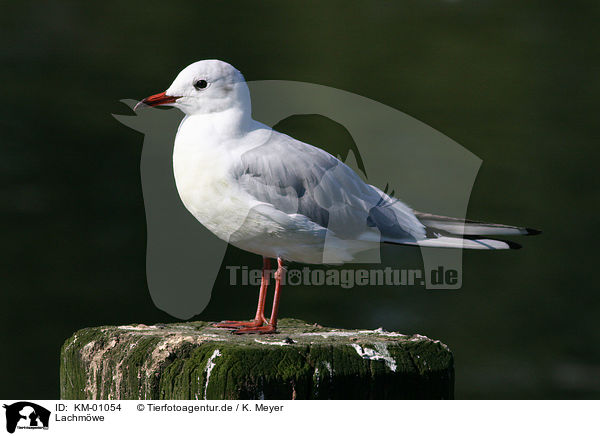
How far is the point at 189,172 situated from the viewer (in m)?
2.64

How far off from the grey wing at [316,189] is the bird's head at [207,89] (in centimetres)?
19

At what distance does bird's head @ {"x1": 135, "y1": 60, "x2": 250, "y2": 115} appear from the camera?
105 inches

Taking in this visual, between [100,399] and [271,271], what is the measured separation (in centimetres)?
92

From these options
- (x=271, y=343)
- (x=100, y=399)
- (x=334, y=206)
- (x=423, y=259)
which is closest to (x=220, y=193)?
(x=334, y=206)

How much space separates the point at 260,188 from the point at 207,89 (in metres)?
0.39

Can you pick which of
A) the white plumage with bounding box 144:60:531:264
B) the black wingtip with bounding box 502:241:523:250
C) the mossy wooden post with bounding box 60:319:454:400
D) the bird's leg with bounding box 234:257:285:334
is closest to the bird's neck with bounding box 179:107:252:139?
the white plumage with bounding box 144:60:531:264

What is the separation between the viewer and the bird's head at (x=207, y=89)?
2.67 metres

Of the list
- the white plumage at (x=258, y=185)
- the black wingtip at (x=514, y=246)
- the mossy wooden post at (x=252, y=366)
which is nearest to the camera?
the mossy wooden post at (x=252, y=366)

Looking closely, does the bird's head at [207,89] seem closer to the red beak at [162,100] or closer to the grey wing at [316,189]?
the red beak at [162,100]

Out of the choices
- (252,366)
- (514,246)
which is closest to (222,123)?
(252,366)

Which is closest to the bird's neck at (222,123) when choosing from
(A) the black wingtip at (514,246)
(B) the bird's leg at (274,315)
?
(B) the bird's leg at (274,315)
